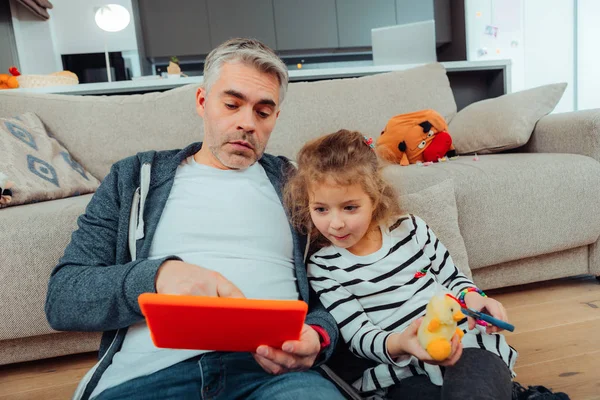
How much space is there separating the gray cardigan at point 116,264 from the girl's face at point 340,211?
0.10 meters

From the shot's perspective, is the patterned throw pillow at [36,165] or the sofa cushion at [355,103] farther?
the sofa cushion at [355,103]

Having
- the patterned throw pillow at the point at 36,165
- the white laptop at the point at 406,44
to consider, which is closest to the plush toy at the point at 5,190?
the patterned throw pillow at the point at 36,165

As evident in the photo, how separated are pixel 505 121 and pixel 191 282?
5.18 ft

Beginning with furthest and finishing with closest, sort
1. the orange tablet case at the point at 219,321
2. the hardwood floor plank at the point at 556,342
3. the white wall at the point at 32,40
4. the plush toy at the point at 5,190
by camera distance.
Result: the white wall at the point at 32,40 → the plush toy at the point at 5,190 → the hardwood floor plank at the point at 556,342 → the orange tablet case at the point at 219,321

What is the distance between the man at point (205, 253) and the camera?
74 centimetres

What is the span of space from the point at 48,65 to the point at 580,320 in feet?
18.1

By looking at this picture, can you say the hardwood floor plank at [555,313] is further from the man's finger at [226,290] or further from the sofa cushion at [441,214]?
the man's finger at [226,290]

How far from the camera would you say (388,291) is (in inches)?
37.1

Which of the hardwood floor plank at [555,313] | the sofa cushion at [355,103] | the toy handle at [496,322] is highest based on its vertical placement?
the sofa cushion at [355,103]

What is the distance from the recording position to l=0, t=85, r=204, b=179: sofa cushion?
1.75 m

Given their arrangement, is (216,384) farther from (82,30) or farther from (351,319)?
(82,30)

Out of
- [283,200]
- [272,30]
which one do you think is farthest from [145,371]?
[272,30]

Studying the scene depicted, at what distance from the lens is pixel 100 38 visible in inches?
201

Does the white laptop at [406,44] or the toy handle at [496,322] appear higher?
the white laptop at [406,44]
